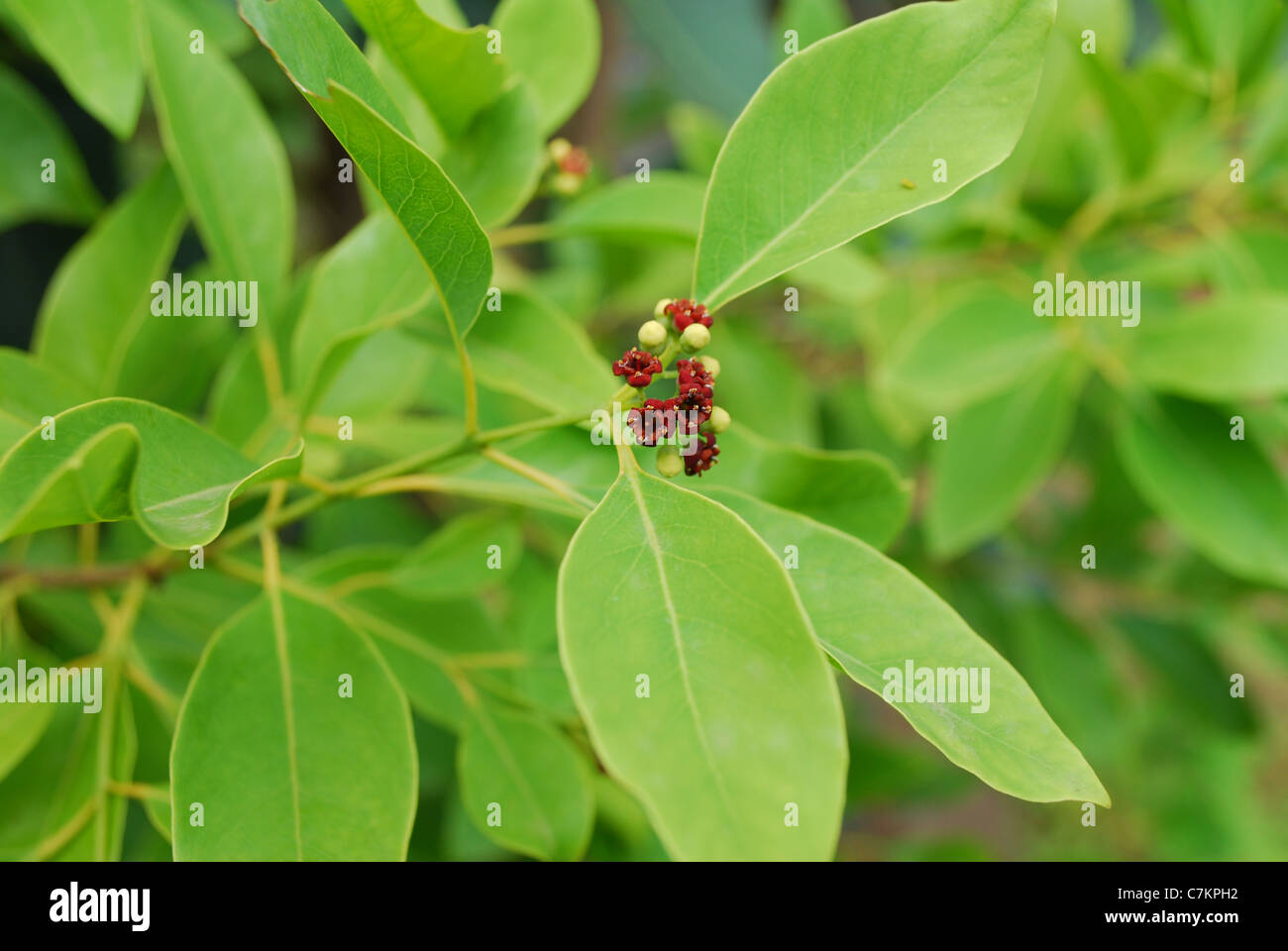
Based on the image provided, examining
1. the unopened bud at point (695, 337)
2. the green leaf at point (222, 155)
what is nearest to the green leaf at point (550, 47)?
the green leaf at point (222, 155)

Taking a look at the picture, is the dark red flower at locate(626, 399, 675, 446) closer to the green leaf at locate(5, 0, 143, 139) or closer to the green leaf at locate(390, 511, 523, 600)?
the green leaf at locate(390, 511, 523, 600)

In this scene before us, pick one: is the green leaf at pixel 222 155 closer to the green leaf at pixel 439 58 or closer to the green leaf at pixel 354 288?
the green leaf at pixel 354 288

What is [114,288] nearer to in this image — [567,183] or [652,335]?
[567,183]

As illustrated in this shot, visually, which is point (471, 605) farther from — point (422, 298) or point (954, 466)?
→ point (954, 466)

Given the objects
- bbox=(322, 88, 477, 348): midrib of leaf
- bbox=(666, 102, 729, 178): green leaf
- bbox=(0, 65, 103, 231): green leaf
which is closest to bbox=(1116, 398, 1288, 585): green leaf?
bbox=(666, 102, 729, 178): green leaf

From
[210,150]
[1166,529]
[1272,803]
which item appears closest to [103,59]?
[210,150]
